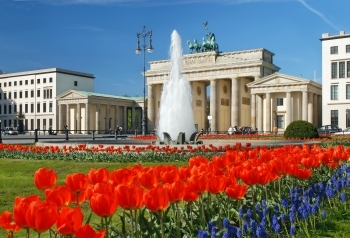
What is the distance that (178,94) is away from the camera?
26.8 metres

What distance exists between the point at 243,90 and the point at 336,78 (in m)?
18.6

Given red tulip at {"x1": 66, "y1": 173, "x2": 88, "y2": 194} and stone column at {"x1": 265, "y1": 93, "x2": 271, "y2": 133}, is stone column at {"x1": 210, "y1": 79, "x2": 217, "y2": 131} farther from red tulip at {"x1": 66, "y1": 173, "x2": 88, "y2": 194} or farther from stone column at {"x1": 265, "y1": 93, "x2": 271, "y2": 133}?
red tulip at {"x1": 66, "y1": 173, "x2": 88, "y2": 194}

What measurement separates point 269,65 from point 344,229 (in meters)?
70.2

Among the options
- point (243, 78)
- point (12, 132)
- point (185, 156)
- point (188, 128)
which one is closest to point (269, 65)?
point (243, 78)

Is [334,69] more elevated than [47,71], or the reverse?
[47,71]

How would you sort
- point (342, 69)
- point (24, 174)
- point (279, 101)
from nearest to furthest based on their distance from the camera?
point (24, 174), point (342, 69), point (279, 101)

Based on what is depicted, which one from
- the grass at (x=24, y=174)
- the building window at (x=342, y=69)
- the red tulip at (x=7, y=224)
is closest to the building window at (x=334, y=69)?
the building window at (x=342, y=69)

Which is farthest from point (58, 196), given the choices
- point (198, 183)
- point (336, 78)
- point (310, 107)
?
point (310, 107)

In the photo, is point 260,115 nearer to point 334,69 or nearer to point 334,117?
point 334,117

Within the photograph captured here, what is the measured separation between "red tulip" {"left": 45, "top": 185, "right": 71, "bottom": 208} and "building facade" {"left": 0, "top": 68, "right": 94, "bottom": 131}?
96803 mm

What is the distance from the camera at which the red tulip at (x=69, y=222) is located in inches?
89.4

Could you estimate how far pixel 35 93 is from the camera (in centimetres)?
10294

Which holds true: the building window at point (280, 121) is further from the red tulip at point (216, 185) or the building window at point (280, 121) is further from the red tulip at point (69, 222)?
the red tulip at point (69, 222)

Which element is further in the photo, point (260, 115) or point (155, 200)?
point (260, 115)
